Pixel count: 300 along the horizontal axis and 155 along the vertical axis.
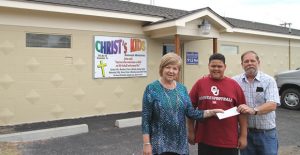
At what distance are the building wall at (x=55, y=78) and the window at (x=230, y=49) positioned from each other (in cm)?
468

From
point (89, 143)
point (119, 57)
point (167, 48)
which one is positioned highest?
point (167, 48)

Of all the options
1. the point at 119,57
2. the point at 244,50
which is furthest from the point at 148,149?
the point at 244,50

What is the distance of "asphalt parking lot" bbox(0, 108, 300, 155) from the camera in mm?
6332

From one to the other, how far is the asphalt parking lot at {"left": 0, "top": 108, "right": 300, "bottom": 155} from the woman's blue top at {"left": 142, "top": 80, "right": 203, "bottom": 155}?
3269 millimetres

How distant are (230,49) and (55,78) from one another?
809cm

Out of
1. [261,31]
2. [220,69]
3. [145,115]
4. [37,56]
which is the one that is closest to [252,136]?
[220,69]

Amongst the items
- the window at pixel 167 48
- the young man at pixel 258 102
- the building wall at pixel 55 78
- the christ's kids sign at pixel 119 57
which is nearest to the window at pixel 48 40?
the building wall at pixel 55 78

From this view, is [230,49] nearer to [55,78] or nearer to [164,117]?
[55,78]

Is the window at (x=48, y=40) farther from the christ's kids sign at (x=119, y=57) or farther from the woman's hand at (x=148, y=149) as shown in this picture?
the woman's hand at (x=148, y=149)

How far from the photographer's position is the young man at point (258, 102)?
361 centimetres

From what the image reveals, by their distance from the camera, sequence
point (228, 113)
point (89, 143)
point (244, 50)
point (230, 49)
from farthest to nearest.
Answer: point (244, 50) < point (230, 49) < point (89, 143) < point (228, 113)

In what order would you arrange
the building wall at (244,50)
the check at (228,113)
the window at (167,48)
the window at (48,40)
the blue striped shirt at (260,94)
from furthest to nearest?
the building wall at (244,50), the window at (167,48), the window at (48,40), the blue striped shirt at (260,94), the check at (228,113)

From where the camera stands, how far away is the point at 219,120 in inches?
130

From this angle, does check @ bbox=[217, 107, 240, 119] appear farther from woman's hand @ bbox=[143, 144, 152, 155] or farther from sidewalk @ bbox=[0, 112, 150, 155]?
sidewalk @ bbox=[0, 112, 150, 155]
